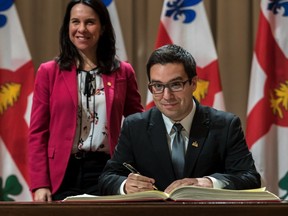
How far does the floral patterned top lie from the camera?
2566 millimetres

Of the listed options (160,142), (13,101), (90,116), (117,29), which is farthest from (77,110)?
(13,101)

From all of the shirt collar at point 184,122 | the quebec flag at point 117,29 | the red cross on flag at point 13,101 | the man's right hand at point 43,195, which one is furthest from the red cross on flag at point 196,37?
the shirt collar at point 184,122

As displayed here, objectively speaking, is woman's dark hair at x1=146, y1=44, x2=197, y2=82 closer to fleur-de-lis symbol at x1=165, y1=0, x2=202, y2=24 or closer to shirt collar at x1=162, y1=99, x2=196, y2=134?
shirt collar at x1=162, y1=99, x2=196, y2=134

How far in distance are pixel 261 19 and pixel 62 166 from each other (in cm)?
170

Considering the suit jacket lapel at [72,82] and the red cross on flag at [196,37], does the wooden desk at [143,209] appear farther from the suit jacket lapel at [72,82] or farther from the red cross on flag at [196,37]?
the red cross on flag at [196,37]

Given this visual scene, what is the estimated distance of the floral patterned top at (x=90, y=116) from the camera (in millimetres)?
2566

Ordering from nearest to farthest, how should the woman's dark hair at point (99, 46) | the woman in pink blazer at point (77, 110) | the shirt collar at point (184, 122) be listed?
the shirt collar at point (184, 122)
the woman in pink blazer at point (77, 110)
the woman's dark hair at point (99, 46)

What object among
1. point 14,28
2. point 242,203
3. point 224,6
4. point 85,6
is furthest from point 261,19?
point 242,203

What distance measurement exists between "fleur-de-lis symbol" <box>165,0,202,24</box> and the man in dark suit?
1531 millimetres

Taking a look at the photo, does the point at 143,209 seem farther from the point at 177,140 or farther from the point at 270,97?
the point at 270,97

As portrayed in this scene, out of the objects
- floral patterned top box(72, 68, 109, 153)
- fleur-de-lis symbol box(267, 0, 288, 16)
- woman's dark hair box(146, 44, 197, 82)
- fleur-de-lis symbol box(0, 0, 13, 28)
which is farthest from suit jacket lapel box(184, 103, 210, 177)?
fleur-de-lis symbol box(0, 0, 13, 28)

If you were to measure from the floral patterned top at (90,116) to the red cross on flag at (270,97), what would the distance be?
1293 millimetres

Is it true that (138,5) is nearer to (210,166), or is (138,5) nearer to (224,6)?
(224,6)

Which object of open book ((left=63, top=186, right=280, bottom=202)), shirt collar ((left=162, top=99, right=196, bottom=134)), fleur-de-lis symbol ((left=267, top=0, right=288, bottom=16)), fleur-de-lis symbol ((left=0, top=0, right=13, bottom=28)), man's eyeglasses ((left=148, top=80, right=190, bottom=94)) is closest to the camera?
open book ((left=63, top=186, right=280, bottom=202))
